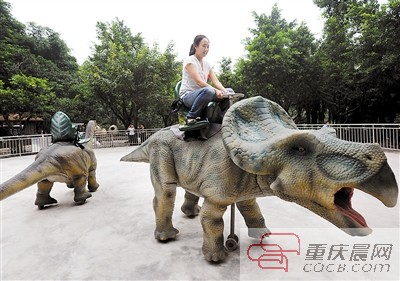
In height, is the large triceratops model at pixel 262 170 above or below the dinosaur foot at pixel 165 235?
above

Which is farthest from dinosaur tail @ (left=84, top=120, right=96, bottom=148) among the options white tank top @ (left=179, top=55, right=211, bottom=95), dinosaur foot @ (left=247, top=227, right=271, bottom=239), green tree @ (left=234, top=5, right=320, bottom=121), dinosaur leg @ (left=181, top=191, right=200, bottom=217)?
green tree @ (left=234, top=5, right=320, bottom=121)

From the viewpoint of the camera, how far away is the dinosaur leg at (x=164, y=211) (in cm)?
295

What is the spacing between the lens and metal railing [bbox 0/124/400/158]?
10148 millimetres

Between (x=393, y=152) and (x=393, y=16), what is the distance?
5852mm

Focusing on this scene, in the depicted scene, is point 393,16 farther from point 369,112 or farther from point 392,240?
point 392,240

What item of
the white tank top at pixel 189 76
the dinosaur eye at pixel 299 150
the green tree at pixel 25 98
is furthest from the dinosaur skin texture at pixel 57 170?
the green tree at pixel 25 98

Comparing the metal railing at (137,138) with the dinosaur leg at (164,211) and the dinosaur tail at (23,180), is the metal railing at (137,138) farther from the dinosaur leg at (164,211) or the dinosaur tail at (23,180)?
the dinosaur tail at (23,180)

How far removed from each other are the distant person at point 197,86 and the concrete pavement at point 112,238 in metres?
1.33

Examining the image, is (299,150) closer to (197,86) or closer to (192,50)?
(197,86)

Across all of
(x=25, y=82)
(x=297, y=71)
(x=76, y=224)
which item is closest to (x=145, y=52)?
(x=25, y=82)

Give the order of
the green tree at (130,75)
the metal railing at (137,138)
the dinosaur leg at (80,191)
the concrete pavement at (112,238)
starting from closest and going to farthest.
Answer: the concrete pavement at (112,238) < the dinosaur leg at (80,191) < the metal railing at (137,138) < the green tree at (130,75)

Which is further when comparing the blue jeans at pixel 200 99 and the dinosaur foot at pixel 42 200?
the dinosaur foot at pixel 42 200

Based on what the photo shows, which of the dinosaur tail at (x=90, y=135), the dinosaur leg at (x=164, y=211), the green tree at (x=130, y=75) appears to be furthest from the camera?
the green tree at (x=130, y=75)

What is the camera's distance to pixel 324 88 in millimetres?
17562
